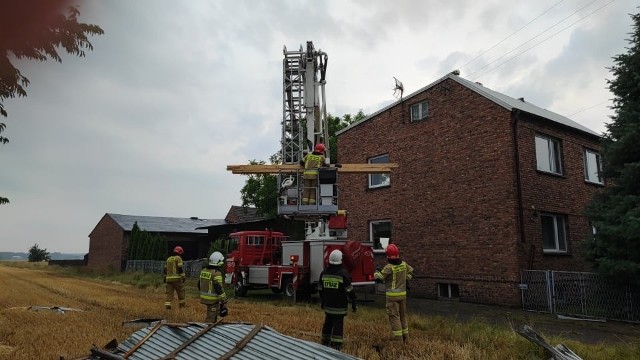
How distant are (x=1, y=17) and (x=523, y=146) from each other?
1485cm

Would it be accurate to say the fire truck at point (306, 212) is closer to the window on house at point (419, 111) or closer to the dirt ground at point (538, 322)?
the dirt ground at point (538, 322)

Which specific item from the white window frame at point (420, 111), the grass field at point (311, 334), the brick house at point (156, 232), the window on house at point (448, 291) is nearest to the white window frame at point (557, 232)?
the window on house at point (448, 291)

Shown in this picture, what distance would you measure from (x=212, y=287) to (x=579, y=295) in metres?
9.18

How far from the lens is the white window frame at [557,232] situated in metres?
15.7

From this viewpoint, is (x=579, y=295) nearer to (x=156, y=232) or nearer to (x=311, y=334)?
(x=311, y=334)

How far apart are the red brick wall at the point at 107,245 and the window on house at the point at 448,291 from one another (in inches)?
1188

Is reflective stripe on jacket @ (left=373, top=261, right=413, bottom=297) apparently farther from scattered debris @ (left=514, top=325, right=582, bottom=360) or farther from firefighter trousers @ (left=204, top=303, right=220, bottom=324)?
firefighter trousers @ (left=204, top=303, right=220, bottom=324)

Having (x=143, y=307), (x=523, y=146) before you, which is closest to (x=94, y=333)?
(x=143, y=307)

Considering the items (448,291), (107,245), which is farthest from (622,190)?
(107,245)

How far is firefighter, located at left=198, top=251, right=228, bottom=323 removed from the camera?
8984 millimetres

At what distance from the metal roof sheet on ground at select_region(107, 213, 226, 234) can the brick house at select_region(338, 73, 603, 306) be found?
25.0 meters

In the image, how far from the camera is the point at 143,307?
12453 millimetres

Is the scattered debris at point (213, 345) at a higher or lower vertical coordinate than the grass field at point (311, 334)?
higher

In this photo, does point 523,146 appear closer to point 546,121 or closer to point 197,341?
point 546,121
